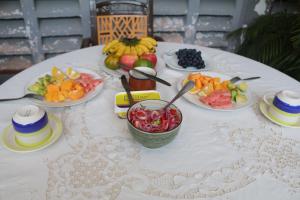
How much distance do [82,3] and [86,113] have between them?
4.66 feet

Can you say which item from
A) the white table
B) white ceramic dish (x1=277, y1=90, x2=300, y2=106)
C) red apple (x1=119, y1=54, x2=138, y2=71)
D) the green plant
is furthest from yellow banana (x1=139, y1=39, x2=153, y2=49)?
the green plant

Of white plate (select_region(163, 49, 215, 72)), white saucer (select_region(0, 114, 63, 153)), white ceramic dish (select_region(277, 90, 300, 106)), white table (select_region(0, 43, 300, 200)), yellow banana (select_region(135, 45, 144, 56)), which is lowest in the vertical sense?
white table (select_region(0, 43, 300, 200))

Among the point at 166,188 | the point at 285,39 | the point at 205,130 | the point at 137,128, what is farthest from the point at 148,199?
the point at 285,39

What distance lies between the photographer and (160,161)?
2.50 ft

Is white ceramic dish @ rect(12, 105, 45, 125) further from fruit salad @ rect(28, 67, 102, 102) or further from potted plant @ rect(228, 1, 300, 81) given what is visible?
potted plant @ rect(228, 1, 300, 81)

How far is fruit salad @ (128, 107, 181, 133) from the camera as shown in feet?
2.54

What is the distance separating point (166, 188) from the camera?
27.1 inches

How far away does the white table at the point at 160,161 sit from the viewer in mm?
681

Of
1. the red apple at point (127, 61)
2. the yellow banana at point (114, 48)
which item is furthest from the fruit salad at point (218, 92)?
the yellow banana at point (114, 48)

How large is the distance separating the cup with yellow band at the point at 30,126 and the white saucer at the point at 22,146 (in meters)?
0.01

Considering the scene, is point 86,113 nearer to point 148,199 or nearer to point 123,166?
point 123,166

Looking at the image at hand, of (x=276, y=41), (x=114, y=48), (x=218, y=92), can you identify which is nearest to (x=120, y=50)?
(x=114, y=48)

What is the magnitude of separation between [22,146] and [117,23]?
113 cm

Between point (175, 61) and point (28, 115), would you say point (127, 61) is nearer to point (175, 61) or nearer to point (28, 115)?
point (175, 61)
